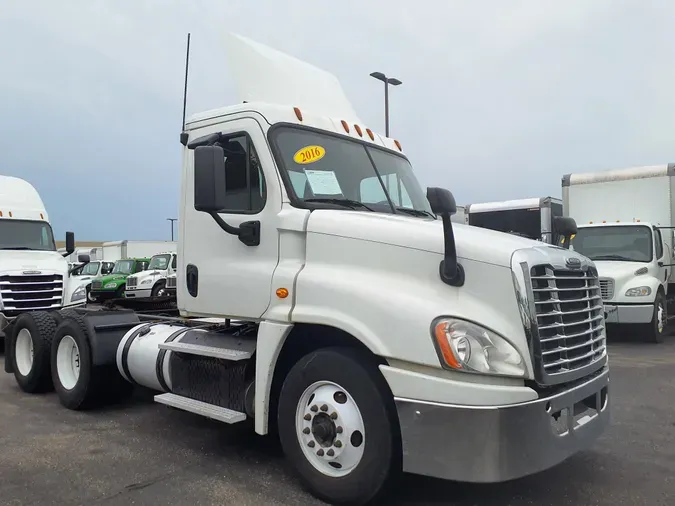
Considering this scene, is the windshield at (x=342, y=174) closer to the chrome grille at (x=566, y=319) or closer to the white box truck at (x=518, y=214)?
the chrome grille at (x=566, y=319)

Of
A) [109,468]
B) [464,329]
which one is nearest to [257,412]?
[109,468]

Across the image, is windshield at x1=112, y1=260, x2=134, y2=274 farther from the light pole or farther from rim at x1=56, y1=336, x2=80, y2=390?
rim at x1=56, y1=336, x2=80, y2=390

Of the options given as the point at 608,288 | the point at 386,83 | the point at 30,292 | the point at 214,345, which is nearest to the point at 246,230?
the point at 214,345

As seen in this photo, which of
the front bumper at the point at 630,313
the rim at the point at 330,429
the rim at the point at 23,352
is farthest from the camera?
the front bumper at the point at 630,313

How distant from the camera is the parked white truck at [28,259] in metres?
10.6

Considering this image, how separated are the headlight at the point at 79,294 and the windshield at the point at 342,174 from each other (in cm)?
827

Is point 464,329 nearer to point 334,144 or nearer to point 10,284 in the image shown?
point 334,144

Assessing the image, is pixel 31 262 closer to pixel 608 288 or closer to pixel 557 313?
pixel 557 313

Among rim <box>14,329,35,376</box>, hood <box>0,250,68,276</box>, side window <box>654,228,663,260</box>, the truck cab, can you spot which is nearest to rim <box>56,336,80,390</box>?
rim <box>14,329,35,376</box>

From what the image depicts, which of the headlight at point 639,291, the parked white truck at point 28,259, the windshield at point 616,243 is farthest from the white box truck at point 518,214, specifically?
the parked white truck at point 28,259

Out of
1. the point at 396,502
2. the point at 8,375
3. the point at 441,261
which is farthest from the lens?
the point at 8,375

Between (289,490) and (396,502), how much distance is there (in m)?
0.73

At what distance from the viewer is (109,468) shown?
4555 millimetres

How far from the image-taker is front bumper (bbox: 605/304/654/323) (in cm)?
1146
